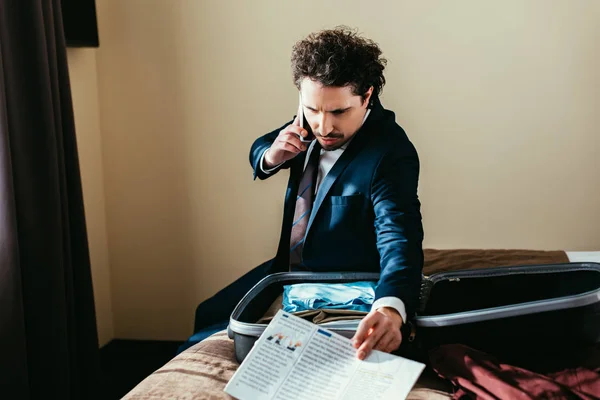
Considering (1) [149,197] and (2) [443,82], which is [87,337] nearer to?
(1) [149,197]

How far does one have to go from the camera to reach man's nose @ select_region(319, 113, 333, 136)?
5.18 ft

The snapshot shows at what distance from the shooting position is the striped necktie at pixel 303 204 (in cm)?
173

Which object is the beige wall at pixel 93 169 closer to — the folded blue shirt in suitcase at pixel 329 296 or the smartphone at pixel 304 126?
the smartphone at pixel 304 126

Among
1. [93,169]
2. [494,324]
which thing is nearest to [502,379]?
[494,324]

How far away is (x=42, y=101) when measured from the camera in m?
1.94

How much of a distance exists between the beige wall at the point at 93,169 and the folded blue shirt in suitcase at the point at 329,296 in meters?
1.36

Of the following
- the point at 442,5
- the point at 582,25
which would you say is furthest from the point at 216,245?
the point at 582,25

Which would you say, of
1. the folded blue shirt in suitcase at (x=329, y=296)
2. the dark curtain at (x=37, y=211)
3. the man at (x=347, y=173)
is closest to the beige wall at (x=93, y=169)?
the dark curtain at (x=37, y=211)

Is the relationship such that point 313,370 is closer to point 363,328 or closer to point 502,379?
point 363,328

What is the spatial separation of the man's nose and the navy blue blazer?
0.31ft

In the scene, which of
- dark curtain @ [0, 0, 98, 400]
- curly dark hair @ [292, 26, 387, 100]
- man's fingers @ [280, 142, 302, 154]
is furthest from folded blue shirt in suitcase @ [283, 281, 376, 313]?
dark curtain @ [0, 0, 98, 400]

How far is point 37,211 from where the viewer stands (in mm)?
1951

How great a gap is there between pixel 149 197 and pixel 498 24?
4.92ft

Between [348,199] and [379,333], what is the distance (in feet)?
1.41
